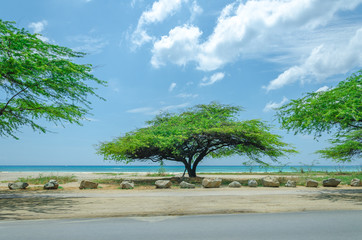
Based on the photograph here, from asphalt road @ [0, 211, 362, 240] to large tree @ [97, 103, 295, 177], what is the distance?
43.1 ft

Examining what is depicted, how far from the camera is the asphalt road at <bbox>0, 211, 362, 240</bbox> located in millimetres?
6773

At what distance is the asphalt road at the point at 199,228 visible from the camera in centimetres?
677

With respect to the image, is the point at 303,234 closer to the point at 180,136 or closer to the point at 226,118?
the point at 180,136

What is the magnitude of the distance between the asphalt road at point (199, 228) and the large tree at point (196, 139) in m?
13.1

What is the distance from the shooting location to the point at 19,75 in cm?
1375

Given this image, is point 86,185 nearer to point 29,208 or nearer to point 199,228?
point 29,208

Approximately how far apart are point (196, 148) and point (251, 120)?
5059 mm

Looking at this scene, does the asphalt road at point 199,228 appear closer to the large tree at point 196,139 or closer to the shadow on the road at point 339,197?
the shadow on the road at point 339,197

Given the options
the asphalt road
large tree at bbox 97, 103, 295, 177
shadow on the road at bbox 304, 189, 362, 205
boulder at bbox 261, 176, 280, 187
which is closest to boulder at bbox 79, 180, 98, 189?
large tree at bbox 97, 103, 295, 177

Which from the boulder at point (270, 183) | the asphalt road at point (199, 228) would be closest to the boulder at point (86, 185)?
the asphalt road at point (199, 228)

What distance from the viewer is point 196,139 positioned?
79.8 feet

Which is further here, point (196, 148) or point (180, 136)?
point (196, 148)

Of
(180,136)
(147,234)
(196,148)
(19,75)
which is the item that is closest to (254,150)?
(196,148)

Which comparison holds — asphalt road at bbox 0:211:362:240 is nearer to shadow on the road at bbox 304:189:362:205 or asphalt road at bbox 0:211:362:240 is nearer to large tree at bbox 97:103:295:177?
shadow on the road at bbox 304:189:362:205
